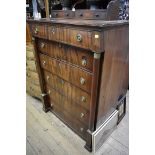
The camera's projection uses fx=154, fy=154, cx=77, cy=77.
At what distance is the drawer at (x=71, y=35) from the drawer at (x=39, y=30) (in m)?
0.10

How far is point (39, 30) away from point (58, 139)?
46.5 inches

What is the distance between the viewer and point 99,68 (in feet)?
3.76

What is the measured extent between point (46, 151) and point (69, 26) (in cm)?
122

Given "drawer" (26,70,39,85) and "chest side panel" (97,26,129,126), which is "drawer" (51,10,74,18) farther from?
"drawer" (26,70,39,85)

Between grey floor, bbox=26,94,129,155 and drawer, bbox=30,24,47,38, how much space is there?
3.45ft

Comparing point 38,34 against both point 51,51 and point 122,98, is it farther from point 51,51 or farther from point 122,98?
point 122,98

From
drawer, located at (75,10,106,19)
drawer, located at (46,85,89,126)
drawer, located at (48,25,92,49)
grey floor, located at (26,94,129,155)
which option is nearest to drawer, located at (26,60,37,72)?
drawer, located at (46,85,89,126)

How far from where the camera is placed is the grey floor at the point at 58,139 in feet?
5.05

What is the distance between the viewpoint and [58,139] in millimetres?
1688

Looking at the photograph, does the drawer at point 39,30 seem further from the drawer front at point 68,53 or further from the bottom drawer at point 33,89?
the bottom drawer at point 33,89

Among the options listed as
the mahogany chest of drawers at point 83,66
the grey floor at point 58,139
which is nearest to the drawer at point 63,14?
the mahogany chest of drawers at point 83,66

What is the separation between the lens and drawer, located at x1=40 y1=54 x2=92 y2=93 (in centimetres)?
130
